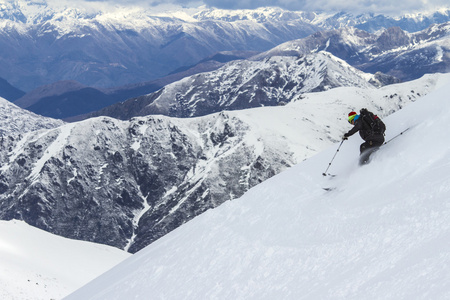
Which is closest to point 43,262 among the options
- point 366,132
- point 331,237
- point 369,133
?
point 366,132

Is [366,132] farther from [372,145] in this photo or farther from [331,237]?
[331,237]

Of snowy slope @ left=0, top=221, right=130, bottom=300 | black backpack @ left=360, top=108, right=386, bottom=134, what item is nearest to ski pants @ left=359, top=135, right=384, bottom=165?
black backpack @ left=360, top=108, right=386, bottom=134

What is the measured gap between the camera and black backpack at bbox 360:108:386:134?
19.3 meters

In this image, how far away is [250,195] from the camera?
71.7ft

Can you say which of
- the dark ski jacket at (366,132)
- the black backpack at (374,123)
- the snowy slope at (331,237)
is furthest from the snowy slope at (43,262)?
the black backpack at (374,123)

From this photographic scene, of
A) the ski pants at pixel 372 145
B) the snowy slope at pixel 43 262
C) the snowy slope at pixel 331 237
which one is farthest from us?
the snowy slope at pixel 43 262

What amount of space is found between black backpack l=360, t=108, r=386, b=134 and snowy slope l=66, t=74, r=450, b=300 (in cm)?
80

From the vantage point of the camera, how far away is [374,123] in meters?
19.5

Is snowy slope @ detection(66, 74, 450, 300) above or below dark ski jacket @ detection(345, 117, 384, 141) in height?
below

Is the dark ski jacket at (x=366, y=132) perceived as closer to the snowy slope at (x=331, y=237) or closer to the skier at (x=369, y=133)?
the skier at (x=369, y=133)

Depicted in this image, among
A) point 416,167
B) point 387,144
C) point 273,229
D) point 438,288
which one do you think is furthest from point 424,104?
point 438,288

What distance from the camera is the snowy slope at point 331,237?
38.7 feet

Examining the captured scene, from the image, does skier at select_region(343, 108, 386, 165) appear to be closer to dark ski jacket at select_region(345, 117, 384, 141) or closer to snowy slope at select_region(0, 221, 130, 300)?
dark ski jacket at select_region(345, 117, 384, 141)

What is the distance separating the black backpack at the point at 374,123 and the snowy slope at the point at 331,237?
0.80 meters
